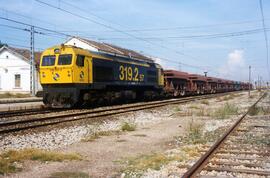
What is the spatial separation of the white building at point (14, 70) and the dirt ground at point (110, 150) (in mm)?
34950

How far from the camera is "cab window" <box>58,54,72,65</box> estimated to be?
1820 centimetres

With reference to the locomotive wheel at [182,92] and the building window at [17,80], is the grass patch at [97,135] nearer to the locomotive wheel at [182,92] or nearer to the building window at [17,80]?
the locomotive wheel at [182,92]

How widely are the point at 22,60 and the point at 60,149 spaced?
3895 centimetres

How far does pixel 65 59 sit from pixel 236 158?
1317cm

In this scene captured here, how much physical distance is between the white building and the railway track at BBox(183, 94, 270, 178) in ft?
124

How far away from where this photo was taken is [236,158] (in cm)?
695

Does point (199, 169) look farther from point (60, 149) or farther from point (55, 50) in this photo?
point (55, 50)

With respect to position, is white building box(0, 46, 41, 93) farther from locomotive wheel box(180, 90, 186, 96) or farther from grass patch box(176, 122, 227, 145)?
grass patch box(176, 122, 227, 145)

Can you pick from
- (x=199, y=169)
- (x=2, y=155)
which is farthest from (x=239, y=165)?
(x=2, y=155)

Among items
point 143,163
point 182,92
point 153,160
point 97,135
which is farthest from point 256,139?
point 182,92

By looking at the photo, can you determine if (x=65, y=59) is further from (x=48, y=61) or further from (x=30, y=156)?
(x=30, y=156)

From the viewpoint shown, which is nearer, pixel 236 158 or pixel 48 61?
pixel 236 158

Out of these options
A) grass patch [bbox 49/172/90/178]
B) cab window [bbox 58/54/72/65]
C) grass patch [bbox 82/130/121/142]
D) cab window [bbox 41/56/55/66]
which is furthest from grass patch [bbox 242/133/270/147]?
cab window [bbox 41/56/55/66]

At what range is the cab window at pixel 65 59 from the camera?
59.7 feet
